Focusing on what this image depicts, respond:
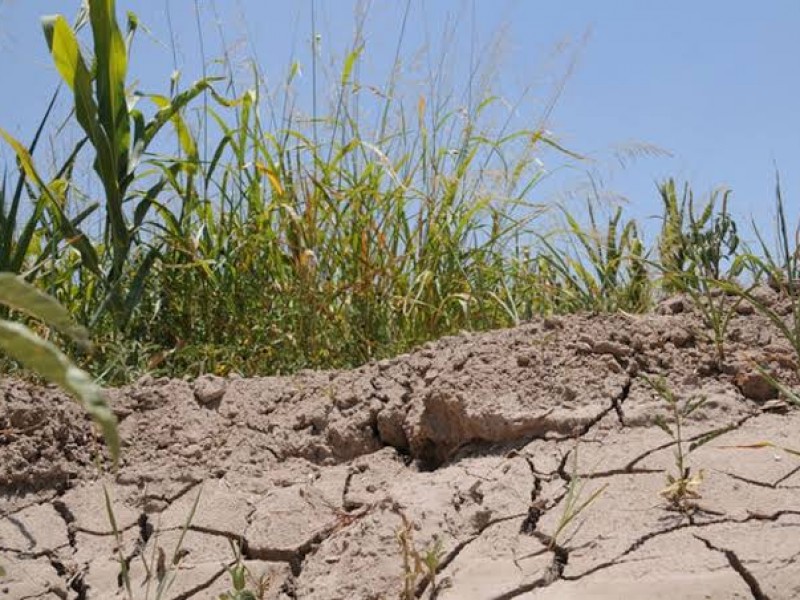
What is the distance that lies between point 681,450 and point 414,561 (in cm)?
63

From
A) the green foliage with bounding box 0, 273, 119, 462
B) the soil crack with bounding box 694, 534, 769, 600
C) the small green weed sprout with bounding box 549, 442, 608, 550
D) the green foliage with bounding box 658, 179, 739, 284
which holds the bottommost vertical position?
the soil crack with bounding box 694, 534, 769, 600

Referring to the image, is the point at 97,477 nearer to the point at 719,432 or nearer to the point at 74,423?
the point at 74,423

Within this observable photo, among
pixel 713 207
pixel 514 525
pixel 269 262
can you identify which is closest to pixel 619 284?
pixel 713 207

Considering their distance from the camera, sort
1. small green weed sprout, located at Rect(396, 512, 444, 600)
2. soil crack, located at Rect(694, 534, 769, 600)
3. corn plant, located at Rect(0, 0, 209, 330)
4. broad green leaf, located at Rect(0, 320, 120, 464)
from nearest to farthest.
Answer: broad green leaf, located at Rect(0, 320, 120, 464) → soil crack, located at Rect(694, 534, 769, 600) → small green weed sprout, located at Rect(396, 512, 444, 600) → corn plant, located at Rect(0, 0, 209, 330)

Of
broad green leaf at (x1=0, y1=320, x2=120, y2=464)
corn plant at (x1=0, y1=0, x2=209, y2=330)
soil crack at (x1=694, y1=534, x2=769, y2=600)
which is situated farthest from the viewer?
corn plant at (x1=0, y1=0, x2=209, y2=330)

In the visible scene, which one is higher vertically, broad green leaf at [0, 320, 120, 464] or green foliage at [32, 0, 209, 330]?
green foliage at [32, 0, 209, 330]

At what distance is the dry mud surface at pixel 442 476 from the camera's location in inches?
86.8

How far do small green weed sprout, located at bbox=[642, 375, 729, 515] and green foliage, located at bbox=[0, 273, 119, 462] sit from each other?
162cm

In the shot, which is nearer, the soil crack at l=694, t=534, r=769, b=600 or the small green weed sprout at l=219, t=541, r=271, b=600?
the soil crack at l=694, t=534, r=769, b=600

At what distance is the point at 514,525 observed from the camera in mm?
2379

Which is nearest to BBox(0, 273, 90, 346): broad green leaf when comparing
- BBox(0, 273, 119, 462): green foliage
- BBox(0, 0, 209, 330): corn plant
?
BBox(0, 273, 119, 462): green foliage

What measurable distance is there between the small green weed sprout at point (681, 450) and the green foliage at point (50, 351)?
1622 millimetres

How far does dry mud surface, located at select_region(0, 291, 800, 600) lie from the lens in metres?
2.21

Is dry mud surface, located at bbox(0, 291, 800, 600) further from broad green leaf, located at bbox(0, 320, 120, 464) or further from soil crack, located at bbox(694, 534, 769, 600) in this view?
broad green leaf, located at bbox(0, 320, 120, 464)
